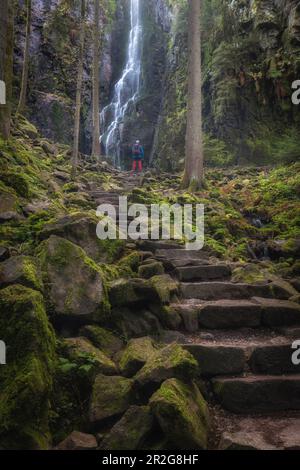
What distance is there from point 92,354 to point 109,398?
0.52 m

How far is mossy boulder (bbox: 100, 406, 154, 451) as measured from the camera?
3092mm

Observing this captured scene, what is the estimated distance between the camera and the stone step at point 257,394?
3.96 metres

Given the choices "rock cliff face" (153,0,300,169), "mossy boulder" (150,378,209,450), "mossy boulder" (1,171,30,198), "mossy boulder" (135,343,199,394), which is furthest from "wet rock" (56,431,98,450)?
"rock cliff face" (153,0,300,169)

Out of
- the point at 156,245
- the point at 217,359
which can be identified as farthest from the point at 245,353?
the point at 156,245

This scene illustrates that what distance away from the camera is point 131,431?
3160mm

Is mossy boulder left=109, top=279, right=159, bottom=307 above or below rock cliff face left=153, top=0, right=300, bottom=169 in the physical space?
below

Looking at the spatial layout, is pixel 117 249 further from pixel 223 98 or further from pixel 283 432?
pixel 223 98

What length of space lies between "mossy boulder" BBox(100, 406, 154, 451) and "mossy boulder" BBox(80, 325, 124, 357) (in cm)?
98

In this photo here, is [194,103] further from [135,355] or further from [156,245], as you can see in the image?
[135,355]

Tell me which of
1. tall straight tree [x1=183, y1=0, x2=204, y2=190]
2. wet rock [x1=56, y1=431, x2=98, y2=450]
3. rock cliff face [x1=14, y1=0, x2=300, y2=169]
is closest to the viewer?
wet rock [x1=56, y1=431, x2=98, y2=450]

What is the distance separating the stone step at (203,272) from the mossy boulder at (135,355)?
7.72 feet

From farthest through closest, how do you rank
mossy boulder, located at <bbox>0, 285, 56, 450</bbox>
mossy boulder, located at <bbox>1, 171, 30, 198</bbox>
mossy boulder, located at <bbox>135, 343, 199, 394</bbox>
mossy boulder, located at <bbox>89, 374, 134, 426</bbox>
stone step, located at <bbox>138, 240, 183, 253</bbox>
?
1. stone step, located at <bbox>138, 240, 183, 253</bbox>
2. mossy boulder, located at <bbox>1, 171, 30, 198</bbox>
3. mossy boulder, located at <bbox>135, 343, 199, 394</bbox>
4. mossy boulder, located at <bbox>89, 374, 134, 426</bbox>
5. mossy boulder, located at <bbox>0, 285, 56, 450</bbox>

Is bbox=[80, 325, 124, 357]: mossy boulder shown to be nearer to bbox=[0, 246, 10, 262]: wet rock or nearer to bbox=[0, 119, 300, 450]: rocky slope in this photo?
bbox=[0, 119, 300, 450]: rocky slope
